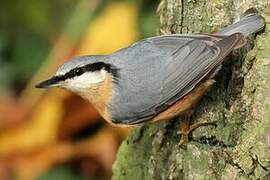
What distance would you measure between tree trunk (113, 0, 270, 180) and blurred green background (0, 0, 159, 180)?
118cm

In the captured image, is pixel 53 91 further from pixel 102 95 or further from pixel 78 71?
pixel 78 71

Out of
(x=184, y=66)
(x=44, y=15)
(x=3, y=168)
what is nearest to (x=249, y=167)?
(x=184, y=66)

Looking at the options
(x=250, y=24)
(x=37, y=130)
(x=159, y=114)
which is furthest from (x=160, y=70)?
(x=37, y=130)

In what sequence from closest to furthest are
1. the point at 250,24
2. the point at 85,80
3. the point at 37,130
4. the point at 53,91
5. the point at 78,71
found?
the point at 250,24 < the point at 78,71 < the point at 85,80 < the point at 37,130 < the point at 53,91

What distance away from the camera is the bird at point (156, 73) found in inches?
135

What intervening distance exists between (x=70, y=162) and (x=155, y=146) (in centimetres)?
126

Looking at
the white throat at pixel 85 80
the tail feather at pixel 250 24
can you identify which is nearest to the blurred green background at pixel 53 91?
the white throat at pixel 85 80

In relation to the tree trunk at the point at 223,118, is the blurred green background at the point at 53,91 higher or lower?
lower

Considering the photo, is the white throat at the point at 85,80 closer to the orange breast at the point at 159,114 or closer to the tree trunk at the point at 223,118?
the orange breast at the point at 159,114

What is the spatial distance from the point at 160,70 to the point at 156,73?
0.07 feet

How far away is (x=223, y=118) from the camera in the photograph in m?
3.49

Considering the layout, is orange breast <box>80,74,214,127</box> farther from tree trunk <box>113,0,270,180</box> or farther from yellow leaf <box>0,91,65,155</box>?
yellow leaf <box>0,91,65,155</box>

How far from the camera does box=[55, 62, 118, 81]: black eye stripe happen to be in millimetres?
3436

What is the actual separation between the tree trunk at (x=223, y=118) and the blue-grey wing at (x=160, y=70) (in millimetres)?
136
